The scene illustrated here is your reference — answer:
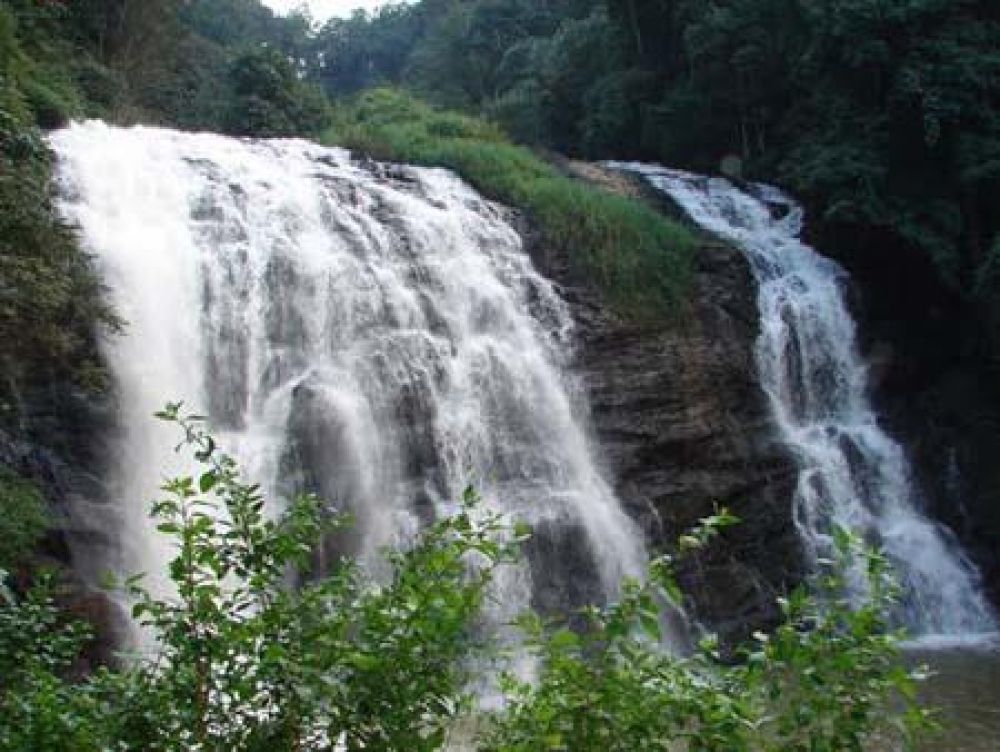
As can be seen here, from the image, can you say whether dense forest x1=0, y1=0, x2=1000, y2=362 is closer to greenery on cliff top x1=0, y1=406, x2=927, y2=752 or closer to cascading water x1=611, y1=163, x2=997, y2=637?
Result: cascading water x1=611, y1=163, x2=997, y2=637

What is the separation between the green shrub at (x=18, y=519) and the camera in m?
8.45

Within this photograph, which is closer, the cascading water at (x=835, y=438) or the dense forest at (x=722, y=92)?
the cascading water at (x=835, y=438)

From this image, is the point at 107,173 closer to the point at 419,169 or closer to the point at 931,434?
the point at 419,169

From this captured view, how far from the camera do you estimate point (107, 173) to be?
47.6ft

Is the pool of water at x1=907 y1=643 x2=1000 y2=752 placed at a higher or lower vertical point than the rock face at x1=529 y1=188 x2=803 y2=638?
lower

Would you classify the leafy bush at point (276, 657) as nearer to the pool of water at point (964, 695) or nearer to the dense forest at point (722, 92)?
the pool of water at point (964, 695)

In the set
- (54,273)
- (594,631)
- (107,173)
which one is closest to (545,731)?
(594,631)

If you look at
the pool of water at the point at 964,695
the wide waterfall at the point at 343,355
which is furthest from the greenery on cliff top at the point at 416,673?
the wide waterfall at the point at 343,355

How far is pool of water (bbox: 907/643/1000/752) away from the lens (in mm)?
8836

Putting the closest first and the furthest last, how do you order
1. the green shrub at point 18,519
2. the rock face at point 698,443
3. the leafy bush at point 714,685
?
1. the leafy bush at point 714,685
2. the green shrub at point 18,519
3. the rock face at point 698,443

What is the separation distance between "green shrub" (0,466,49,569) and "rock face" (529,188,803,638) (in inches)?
295

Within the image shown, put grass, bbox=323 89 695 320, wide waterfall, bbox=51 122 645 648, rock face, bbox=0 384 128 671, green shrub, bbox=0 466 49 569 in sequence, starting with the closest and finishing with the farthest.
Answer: green shrub, bbox=0 466 49 569
rock face, bbox=0 384 128 671
wide waterfall, bbox=51 122 645 648
grass, bbox=323 89 695 320

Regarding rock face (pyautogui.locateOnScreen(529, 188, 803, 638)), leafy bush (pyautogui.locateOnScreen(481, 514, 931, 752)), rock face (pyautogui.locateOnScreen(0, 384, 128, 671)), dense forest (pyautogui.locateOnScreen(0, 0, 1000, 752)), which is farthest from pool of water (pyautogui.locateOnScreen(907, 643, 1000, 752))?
rock face (pyautogui.locateOnScreen(0, 384, 128, 671))

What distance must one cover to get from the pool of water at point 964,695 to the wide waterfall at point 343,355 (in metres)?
3.65
